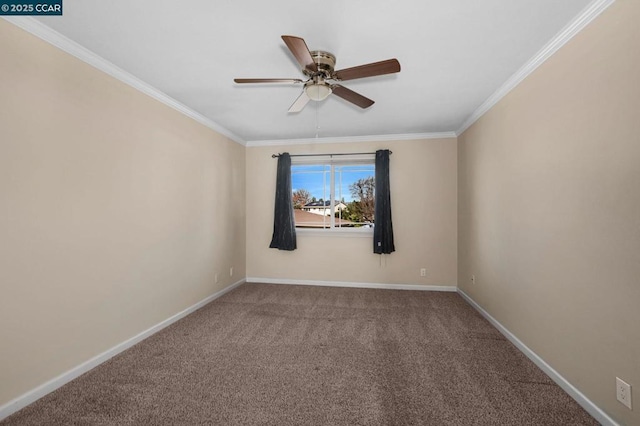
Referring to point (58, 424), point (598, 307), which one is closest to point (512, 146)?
point (598, 307)

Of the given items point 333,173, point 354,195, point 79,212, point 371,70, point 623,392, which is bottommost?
point 623,392

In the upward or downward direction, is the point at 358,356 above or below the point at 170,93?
below

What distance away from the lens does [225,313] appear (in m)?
3.35

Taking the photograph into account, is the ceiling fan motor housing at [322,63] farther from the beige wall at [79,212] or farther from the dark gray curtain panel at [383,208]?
the dark gray curtain panel at [383,208]

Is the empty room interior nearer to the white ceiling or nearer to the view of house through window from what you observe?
the white ceiling

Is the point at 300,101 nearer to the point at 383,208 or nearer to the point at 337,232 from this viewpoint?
the point at 383,208

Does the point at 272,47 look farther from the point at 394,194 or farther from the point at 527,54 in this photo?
the point at 394,194

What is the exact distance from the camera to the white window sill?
4.52 metres

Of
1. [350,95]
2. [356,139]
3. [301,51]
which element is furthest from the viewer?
[356,139]

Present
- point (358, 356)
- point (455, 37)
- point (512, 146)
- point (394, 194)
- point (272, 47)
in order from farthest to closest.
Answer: point (394, 194) → point (512, 146) → point (358, 356) → point (272, 47) → point (455, 37)

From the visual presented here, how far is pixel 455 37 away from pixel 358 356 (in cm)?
257

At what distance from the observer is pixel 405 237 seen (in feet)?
14.4

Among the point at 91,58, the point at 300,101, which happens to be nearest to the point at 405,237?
the point at 300,101

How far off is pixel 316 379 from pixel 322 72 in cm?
227
